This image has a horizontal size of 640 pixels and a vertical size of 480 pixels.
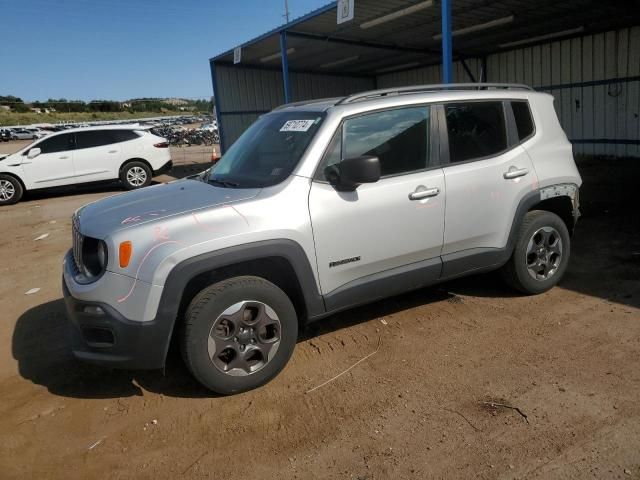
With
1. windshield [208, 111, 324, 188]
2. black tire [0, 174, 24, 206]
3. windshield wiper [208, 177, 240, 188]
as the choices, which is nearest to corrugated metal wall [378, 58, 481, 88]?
black tire [0, 174, 24, 206]

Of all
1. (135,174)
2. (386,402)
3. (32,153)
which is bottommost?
(386,402)

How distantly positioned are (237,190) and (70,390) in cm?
178

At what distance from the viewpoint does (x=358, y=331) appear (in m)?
3.94

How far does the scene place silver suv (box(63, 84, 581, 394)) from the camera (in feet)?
9.34

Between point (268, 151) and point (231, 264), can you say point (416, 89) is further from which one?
point (231, 264)

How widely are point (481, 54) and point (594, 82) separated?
4.64 metres

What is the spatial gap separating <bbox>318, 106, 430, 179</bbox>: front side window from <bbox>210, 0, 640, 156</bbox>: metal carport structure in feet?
18.3

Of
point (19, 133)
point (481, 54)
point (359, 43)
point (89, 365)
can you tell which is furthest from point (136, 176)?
point (19, 133)

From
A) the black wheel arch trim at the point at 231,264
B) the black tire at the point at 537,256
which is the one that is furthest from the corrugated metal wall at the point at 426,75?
the black wheel arch trim at the point at 231,264

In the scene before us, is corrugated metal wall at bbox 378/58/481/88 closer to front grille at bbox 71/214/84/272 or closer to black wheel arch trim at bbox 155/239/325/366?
black wheel arch trim at bbox 155/239/325/366

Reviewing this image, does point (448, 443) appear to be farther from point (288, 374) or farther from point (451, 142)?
point (451, 142)

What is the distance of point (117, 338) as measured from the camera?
2.81 meters

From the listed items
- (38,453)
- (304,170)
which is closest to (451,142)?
(304,170)

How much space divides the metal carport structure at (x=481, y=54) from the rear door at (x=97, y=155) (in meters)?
4.90
